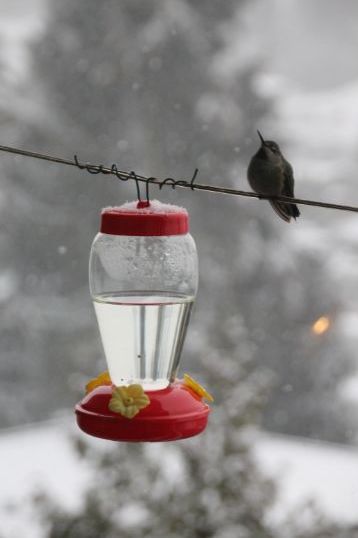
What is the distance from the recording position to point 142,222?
3.56ft

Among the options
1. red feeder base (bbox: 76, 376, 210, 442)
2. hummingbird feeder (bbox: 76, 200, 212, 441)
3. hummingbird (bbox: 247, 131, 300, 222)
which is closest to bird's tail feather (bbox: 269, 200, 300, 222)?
hummingbird (bbox: 247, 131, 300, 222)

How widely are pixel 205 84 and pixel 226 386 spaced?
2.16 metres

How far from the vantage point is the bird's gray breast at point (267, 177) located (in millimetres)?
1362

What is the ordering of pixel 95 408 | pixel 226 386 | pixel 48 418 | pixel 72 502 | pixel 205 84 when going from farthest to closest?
1. pixel 48 418
2. pixel 205 84
3. pixel 72 502
4. pixel 226 386
5. pixel 95 408

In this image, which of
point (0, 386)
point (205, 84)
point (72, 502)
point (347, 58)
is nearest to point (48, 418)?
point (0, 386)

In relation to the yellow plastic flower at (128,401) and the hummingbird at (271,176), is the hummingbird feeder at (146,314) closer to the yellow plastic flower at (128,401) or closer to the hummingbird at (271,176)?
the yellow plastic flower at (128,401)

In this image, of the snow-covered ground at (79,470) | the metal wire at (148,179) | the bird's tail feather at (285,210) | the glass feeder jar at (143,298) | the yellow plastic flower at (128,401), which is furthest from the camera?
the snow-covered ground at (79,470)

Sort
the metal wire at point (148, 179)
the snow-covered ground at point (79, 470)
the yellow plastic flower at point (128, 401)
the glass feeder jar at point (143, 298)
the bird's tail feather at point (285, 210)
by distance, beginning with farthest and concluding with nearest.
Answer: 1. the snow-covered ground at point (79, 470)
2. the bird's tail feather at point (285, 210)
3. the glass feeder jar at point (143, 298)
4. the yellow plastic flower at point (128, 401)
5. the metal wire at point (148, 179)

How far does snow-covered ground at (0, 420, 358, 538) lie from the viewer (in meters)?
4.48

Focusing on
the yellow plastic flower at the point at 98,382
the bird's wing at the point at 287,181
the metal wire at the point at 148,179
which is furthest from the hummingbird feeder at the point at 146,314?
the bird's wing at the point at 287,181

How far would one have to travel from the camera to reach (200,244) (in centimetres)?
528

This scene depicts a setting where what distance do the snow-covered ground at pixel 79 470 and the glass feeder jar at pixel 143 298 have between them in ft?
10.2

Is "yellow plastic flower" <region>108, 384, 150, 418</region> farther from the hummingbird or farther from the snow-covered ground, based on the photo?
the snow-covered ground

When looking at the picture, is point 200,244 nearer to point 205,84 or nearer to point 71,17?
point 205,84
